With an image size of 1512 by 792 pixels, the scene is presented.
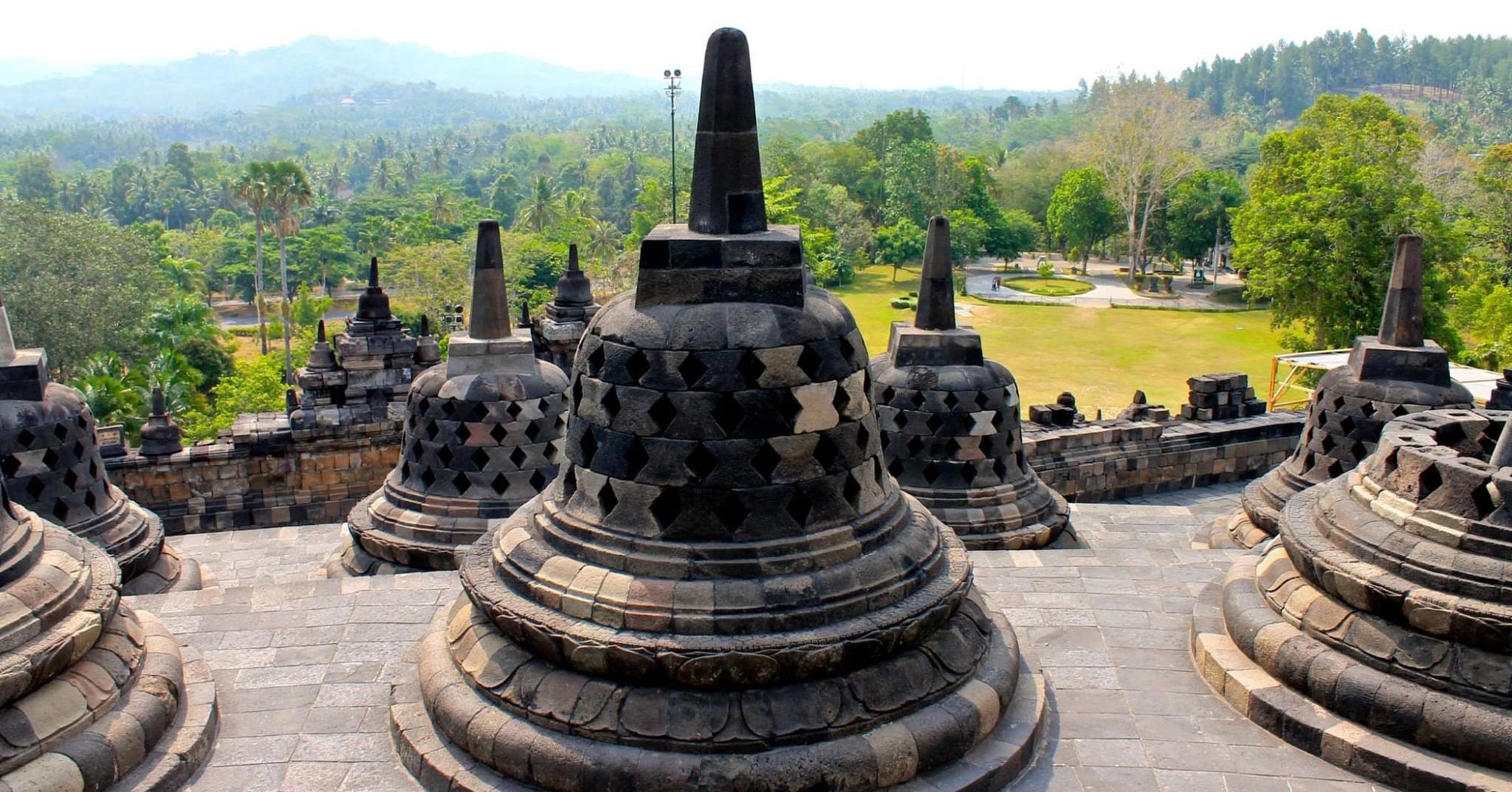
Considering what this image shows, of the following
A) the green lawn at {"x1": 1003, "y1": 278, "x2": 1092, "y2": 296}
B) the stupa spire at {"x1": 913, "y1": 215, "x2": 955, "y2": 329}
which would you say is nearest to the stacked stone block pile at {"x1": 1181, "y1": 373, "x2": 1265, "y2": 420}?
the stupa spire at {"x1": 913, "y1": 215, "x2": 955, "y2": 329}

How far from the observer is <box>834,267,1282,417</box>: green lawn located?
31969 mm

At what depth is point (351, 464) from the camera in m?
16.0

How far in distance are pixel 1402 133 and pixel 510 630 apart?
39.9 metres

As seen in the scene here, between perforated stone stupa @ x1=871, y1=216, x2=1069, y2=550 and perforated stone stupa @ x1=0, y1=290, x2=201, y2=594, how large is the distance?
21.2 ft

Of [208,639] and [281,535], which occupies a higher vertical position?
[208,639]

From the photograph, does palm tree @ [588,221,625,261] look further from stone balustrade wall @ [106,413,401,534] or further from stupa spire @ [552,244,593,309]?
stone balustrade wall @ [106,413,401,534]

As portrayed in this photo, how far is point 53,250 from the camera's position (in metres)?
32.0

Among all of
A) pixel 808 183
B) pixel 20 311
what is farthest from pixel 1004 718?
pixel 808 183

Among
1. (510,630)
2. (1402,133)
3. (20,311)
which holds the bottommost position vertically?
(20,311)

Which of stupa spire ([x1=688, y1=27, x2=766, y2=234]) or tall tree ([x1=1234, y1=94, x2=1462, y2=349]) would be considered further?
tall tree ([x1=1234, y1=94, x2=1462, y2=349])

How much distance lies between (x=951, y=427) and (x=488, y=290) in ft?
Result: 13.7

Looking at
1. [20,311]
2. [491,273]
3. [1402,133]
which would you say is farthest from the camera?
[1402,133]

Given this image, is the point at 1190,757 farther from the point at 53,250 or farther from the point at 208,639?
the point at 53,250

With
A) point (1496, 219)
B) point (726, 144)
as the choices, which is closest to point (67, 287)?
point (726, 144)
